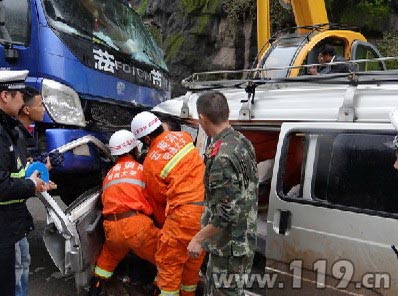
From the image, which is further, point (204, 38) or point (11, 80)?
point (204, 38)

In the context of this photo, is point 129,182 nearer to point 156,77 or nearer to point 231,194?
point 231,194

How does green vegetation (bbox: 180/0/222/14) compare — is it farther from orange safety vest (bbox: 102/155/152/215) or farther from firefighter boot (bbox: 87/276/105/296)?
firefighter boot (bbox: 87/276/105/296)

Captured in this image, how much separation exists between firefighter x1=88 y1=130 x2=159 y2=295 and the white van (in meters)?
0.94

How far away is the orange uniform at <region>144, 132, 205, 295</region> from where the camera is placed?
333cm

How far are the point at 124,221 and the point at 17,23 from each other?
1955mm

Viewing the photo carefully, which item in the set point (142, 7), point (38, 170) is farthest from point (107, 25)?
point (142, 7)

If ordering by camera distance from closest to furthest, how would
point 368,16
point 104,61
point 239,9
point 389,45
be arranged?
point 104,61
point 389,45
point 368,16
point 239,9

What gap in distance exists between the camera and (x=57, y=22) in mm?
4207

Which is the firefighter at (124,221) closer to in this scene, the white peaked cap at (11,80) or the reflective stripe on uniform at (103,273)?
the reflective stripe on uniform at (103,273)

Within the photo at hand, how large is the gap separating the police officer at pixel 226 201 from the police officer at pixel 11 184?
3.25 feet

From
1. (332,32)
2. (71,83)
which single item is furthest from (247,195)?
(332,32)

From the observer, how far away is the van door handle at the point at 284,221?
294cm

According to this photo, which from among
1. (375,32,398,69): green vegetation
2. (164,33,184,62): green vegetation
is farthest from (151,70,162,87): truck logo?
(164,33,184,62): green vegetation

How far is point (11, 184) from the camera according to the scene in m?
2.58
